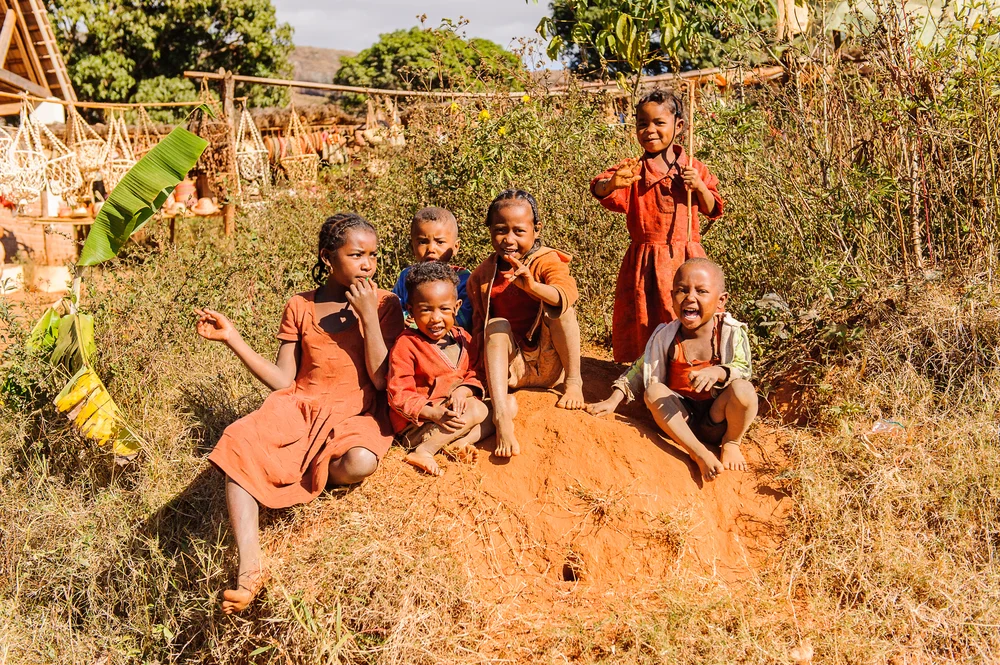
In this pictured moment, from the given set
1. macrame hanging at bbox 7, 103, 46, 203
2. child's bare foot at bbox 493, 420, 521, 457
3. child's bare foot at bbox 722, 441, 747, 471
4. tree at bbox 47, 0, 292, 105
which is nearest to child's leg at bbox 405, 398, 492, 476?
child's bare foot at bbox 493, 420, 521, 457

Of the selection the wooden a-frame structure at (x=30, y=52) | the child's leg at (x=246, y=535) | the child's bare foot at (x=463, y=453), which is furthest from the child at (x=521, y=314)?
the wooden a-frame structure at (x=30, y=52)

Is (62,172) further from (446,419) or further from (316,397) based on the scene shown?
(446,419)

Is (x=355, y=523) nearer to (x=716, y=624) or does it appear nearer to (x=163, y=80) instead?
(x=716, y=624)

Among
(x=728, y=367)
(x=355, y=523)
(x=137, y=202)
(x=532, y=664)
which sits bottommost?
(x=532, y=664)

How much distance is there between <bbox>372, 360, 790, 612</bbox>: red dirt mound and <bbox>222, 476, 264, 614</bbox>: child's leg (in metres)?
0.55

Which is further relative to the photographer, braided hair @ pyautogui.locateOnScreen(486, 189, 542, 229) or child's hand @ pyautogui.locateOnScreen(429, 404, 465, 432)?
braided hair @ pyautogui.locateOnScreen(486, 189, 542, 229)

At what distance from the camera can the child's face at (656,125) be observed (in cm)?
386

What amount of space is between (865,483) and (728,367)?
2.26ft

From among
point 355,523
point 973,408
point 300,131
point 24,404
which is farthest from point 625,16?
point 300,131

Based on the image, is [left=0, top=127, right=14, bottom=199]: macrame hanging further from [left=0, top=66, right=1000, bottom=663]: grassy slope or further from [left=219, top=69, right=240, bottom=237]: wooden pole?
[left=0, top=66, right=1000, bottom=663]: grassy slope

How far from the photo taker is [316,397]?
3553 millimetres

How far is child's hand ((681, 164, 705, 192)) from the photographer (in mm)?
3797

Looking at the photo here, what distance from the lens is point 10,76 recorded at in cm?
1179

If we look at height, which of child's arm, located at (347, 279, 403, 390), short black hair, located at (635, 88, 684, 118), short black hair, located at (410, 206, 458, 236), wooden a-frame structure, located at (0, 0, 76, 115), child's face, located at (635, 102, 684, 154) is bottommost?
child's arm, located at (347, 279, 403, 390)
